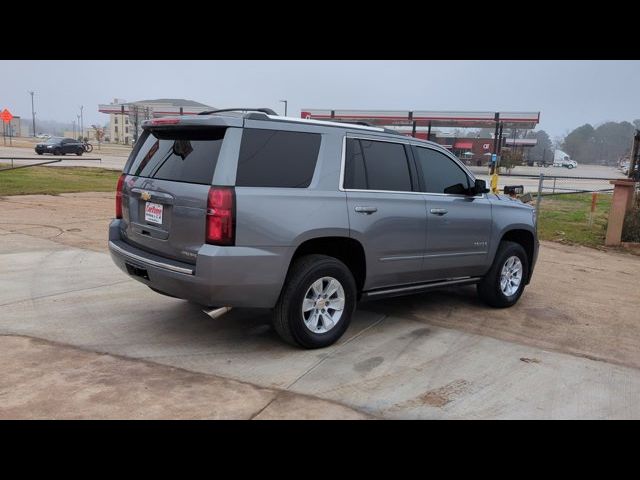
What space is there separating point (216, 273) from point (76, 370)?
127cm

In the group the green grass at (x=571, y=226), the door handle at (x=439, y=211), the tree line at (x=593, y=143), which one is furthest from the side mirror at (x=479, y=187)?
the tree line at (x=593, y=143)

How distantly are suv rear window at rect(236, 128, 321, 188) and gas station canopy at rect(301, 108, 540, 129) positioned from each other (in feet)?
135

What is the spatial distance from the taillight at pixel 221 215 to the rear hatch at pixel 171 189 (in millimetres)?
67

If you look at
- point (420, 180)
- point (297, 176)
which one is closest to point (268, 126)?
point (297, 176)

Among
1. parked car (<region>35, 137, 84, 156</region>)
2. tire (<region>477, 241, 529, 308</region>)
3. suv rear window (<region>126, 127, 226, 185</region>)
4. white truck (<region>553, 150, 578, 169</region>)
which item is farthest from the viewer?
white truck (<region>553, 150, 578, 169</region>)

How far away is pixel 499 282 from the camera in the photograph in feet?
20.8

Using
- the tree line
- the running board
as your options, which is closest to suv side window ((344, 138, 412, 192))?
the running board

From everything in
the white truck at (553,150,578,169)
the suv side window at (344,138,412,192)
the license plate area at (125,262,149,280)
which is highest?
the white truck at (553,150,578,169)

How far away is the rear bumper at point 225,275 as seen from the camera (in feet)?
13.3

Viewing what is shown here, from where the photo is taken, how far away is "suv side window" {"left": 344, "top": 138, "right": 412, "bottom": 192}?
4.93 meters

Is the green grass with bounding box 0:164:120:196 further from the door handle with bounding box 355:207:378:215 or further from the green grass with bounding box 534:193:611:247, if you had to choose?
the green grass with bounding box 534:193:611:247

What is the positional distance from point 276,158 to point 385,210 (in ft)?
4.05

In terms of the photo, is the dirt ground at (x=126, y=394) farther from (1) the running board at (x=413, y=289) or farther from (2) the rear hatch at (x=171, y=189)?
(1) the running board at (x=413, y=289)

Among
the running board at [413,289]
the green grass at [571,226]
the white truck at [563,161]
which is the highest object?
the white truck at [563,161]
